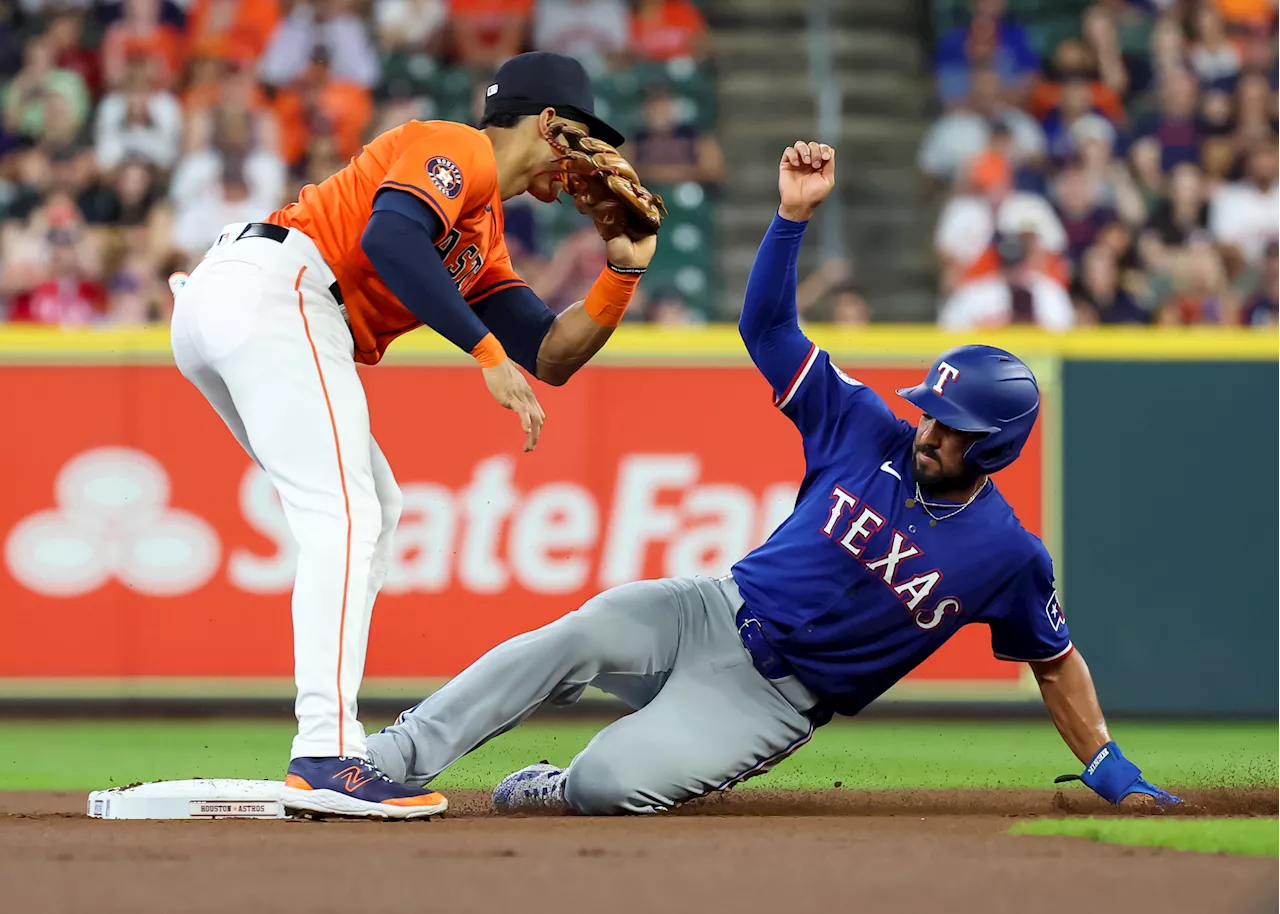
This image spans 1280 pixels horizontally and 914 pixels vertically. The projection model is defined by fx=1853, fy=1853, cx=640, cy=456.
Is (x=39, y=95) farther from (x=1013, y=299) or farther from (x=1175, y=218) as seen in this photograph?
(x=1175, y=218)

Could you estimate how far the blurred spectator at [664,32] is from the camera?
12.7m

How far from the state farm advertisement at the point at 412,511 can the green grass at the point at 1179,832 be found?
3.97 meters

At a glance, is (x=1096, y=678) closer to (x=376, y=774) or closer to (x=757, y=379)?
(x=757, y=379)

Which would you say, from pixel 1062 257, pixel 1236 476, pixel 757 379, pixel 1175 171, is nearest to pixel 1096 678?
pixel 1236 476

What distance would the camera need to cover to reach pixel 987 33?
514 inches

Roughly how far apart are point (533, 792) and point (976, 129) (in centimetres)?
840

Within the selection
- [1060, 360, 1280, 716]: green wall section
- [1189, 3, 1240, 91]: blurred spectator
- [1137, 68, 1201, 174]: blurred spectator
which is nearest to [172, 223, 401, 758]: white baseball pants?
[1060, 360, 1280, 716]: green wall section

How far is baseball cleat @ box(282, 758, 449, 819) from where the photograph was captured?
454cm

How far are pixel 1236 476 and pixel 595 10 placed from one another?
5888mm

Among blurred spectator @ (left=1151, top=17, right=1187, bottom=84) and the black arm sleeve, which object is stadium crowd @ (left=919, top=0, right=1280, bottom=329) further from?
the black arm sleeve

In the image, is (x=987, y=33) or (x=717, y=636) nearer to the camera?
(x=717, y=636)

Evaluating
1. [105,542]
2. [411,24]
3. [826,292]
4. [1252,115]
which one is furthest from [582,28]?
[105,542]

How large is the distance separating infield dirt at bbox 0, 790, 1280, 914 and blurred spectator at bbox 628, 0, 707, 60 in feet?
28.1

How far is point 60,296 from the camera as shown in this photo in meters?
10.1
